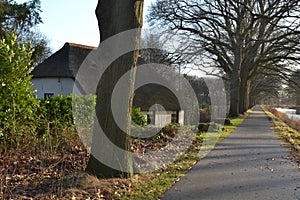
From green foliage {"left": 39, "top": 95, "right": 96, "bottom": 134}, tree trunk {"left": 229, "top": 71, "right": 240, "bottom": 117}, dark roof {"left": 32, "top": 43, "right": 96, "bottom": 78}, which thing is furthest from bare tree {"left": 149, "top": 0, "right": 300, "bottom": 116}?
green foliage {"left": 39, "top": 95, "right": 96, "bottom": 134}

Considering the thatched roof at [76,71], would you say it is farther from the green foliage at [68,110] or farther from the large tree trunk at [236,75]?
the green foliage at [68,110]

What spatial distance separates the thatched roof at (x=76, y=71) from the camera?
20.8 meters

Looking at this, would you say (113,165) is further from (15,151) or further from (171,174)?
(15,151)

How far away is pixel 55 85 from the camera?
78.2 feet

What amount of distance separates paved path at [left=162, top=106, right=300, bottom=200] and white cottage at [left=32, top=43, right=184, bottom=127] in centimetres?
996

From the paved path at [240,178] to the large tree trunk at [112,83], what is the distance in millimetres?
1242

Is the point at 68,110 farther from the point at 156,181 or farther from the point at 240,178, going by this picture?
the point at 240,178

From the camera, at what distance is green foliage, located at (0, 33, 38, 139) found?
7.99 meters

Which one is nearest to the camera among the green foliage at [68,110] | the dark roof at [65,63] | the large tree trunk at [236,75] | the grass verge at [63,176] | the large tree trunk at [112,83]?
the grass verge at [63,176]

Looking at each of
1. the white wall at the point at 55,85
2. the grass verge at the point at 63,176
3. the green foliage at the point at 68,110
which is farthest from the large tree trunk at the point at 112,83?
the white wall at the point at 55,85

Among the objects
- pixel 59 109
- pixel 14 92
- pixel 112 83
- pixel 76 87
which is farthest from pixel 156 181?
pixel 76 87

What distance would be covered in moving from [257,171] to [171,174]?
2.21 metres

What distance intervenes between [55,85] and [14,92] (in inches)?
628

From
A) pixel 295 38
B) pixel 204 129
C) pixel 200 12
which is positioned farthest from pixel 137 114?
pixel 295 38
